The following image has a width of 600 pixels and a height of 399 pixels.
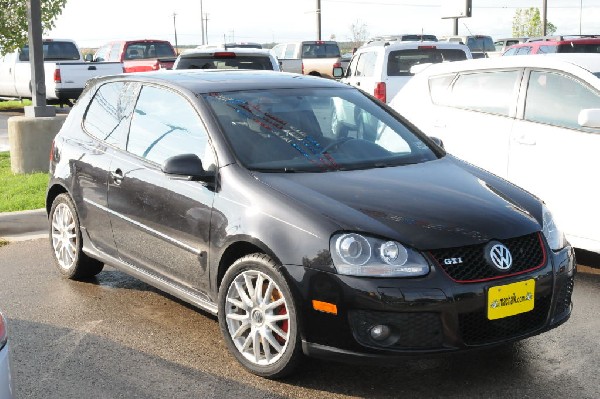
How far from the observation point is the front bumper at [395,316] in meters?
4.28

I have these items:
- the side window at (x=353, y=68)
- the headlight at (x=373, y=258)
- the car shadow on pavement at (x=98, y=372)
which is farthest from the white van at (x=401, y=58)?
the headlight at (x=373, y=258)

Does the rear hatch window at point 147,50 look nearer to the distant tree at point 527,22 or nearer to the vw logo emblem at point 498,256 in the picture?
the vw logo emblem at point 498,256

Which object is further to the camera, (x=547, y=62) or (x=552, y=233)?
(x=547, y=62)

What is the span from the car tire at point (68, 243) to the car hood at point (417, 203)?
221 cm

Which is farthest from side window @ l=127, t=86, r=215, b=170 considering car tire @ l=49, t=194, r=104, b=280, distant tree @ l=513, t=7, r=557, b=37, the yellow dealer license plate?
distant tree @ l=513, t=7, r=557, b=37

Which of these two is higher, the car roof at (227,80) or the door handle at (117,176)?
the car roof at (227,80)

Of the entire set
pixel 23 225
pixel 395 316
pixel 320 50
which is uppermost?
pixel 320 50

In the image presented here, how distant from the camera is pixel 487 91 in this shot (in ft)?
25.8

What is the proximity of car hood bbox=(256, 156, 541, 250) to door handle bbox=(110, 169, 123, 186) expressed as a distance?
4.25ft

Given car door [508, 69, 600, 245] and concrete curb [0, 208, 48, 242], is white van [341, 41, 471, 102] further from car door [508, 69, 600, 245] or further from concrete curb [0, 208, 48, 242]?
car door [508, 69, 600, 245]

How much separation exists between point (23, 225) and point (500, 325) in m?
5.84

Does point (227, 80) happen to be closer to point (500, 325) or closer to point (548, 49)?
point (500, 325)

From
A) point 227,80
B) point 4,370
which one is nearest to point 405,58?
point 227,80

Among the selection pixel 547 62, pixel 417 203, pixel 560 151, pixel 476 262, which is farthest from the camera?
pixel 547 62
